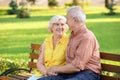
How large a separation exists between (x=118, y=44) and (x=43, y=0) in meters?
43.1

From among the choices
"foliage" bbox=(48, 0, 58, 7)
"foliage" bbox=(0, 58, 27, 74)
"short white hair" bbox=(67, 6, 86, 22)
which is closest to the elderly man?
"short white hair" bbox=(67, 6, 86, 22)

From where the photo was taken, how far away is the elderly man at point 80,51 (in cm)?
528

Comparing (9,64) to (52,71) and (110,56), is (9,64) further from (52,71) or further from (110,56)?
(110,56)

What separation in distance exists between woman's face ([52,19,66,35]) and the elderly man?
0.31 metres

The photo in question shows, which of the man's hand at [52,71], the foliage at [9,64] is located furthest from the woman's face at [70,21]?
the foliage at [9,64]

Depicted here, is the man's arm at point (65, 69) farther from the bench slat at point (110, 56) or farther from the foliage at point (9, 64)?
the foliage at point (9, 64)

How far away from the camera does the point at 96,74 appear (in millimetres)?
5453

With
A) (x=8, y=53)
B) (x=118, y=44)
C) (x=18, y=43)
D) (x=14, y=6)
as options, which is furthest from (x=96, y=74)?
(x=14, y=6)

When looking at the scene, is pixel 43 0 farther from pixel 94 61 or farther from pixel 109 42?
pixel 94 61

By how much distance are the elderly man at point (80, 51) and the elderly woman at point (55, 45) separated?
279 millimetres

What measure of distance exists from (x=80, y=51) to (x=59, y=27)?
2.10 ft

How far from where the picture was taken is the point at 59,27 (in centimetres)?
577

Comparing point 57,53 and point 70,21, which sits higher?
point 70,21

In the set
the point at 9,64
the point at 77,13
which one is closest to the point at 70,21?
the point at 77,13
